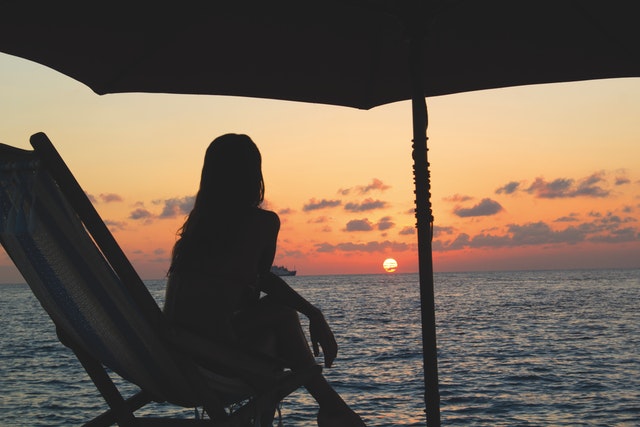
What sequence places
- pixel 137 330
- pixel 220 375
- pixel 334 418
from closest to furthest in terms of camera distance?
1. pixel 137 330
2. pixel 220 375
3. pixel 334 418

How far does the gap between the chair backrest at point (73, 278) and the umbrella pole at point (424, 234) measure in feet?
4.25

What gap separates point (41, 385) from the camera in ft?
76.5

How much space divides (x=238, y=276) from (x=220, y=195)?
1.12ft

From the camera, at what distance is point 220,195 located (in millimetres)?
2850

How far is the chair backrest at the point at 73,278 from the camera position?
7.43 ft

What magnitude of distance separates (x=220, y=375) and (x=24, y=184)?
1013 millimetres

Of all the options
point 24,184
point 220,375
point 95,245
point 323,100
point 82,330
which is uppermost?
point 323,100

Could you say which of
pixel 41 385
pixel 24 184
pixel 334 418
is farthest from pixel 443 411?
pixel 24 184

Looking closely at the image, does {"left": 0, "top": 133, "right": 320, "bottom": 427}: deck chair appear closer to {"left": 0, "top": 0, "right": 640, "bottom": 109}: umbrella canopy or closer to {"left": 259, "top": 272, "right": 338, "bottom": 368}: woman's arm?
{"left": 259, "top": 272, "right": 338, "bottom": 368}: woman's arm

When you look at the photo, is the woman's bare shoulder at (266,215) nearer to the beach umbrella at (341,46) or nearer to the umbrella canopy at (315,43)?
the beach umbrella at (341,46)

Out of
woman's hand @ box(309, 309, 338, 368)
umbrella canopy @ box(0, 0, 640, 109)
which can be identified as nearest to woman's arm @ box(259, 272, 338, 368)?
woman's hand @ box(309, 309, 338, 368)

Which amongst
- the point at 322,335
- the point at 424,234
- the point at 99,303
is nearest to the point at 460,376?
the point at 424,234

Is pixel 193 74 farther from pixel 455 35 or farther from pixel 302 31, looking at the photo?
pixel 455 35

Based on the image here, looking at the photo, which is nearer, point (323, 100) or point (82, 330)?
point (82, 330)
